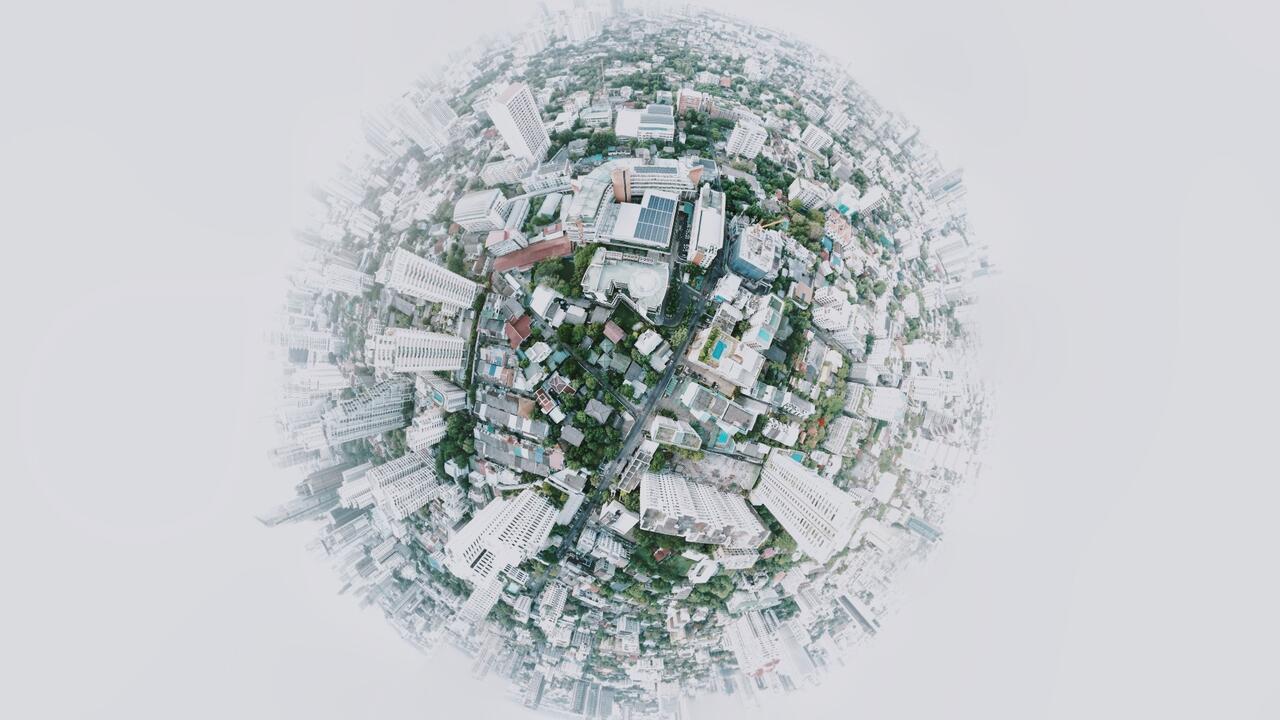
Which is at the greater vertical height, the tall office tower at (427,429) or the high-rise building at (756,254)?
the high-rise building at (756,254)

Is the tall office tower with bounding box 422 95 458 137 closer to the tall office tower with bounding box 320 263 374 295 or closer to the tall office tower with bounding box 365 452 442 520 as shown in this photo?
the tall office tower with bounding box 320 263 374 295

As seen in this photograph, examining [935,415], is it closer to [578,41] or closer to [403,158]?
[578,41]

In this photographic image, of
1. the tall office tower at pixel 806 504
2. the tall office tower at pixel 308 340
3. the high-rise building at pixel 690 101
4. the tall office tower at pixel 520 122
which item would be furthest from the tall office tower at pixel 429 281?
the tall office tower at pixel 806 504

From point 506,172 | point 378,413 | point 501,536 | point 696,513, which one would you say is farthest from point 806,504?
point 506,172

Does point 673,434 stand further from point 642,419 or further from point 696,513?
point 696,513

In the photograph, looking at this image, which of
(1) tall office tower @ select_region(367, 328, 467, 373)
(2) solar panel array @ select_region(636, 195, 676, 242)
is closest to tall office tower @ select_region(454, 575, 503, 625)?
(1) tall office tower @ select_region(367, 328, 467, 373)

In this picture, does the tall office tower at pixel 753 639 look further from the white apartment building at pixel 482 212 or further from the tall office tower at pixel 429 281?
the white apartment building at pixel 482 212

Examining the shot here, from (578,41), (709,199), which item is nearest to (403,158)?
(578,41)
